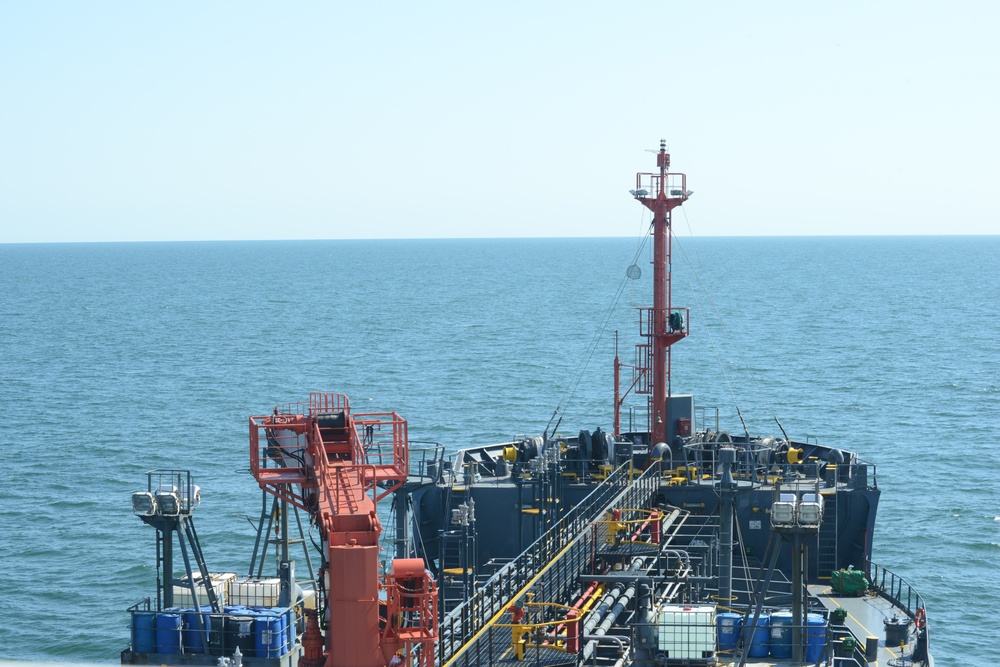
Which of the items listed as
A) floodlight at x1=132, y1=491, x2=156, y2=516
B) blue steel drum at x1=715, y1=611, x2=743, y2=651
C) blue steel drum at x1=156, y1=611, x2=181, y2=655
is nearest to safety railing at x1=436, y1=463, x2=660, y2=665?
blue steel drum at x1=715, y1=611, x2=743, y2=651

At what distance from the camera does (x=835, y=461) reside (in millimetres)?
45000

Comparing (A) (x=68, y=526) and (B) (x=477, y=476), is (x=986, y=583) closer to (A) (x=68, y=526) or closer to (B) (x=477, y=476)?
(B) (x=477, y=476)

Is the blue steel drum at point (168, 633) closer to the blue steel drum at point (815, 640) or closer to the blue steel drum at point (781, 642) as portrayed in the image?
the blue steel drum at point (781, 642)

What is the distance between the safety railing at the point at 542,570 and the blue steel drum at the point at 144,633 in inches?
285

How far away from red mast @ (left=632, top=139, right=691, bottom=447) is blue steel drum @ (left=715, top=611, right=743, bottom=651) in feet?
61.1

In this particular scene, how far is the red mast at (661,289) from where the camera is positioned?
1897 inches

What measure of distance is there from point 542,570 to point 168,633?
354 inches

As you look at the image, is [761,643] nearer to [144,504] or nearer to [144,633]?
[144,633]

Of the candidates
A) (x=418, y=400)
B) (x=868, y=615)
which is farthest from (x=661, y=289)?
(x=418, y=400)

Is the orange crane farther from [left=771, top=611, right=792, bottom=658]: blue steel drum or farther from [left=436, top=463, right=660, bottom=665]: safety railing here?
[left=771, top=611, right=792, bottom=658]: blue steel drum

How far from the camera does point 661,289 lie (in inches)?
1908

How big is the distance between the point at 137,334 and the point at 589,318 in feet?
180

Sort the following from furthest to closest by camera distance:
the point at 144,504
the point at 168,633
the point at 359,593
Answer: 1. the point at 144,504
2. the point at 168,633
3. the point at 359,593

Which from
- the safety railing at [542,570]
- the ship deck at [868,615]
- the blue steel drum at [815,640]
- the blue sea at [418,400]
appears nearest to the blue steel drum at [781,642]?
the blue steel drum at [815,640]
